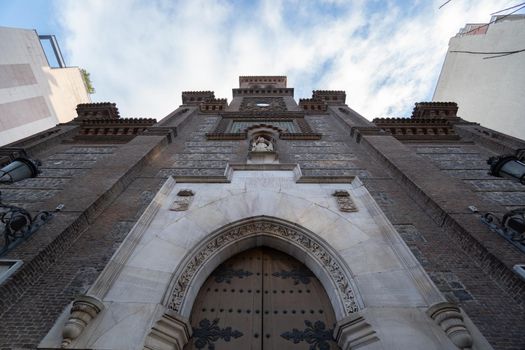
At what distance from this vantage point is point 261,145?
26.5 feet

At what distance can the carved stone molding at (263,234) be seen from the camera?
3.86 metres

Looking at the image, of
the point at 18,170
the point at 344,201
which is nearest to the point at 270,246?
the point at 344,201

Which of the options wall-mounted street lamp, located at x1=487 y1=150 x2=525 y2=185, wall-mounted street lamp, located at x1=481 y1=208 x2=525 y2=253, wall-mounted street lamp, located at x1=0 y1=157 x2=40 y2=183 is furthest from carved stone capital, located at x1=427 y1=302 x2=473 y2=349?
wall-mounted street lamp, located at x1=0 y1=157 x2=40 y2=183

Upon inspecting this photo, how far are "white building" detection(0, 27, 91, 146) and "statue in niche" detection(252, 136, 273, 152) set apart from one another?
13.9m

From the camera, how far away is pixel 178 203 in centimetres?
546

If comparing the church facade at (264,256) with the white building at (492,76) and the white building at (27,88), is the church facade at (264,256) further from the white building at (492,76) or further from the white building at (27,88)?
the white building at (27,88)

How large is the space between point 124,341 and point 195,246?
→ 5.27ft

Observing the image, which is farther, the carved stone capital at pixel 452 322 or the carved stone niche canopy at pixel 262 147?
the carved stone niche canopy at pixel 262 147

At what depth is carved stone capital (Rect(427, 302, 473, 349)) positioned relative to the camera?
9.96 feet

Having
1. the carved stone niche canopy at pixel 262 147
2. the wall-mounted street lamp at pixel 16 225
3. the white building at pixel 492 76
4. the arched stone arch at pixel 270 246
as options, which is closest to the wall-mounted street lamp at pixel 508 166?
the arched stone arch at pixel 270 246

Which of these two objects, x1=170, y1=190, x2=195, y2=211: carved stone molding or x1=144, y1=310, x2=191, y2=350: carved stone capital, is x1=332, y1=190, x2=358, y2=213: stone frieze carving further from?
x1=144, y1=310, x2=191, y2=350: carved stone capital

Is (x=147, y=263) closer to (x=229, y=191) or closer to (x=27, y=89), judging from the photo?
(x=229, y=191)

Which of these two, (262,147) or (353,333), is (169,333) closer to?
(353,333)

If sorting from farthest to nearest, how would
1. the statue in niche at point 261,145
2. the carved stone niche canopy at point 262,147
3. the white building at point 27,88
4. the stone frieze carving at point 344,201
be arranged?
the white building at point 27,88
the statue in niche at point 261,145
the carved stone niche canopy at point 262,147
the stone frieze carving at point 344,201
